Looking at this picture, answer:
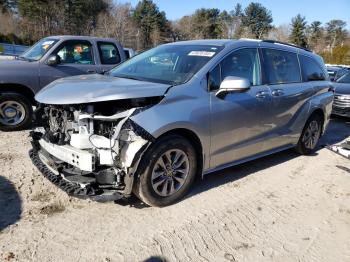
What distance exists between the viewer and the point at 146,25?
6800 centimetres

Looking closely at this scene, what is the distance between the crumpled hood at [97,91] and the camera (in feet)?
12.4

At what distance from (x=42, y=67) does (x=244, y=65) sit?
14.0 ft

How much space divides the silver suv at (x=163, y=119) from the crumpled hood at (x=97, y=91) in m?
0.01

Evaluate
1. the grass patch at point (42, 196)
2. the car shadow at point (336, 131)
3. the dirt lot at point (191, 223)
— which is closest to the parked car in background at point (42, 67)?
the dirt lot at point (191, 223)

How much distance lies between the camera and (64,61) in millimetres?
7699

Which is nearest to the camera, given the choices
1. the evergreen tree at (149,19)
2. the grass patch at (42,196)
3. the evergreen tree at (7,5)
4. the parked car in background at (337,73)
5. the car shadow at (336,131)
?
the grass patch at (42,196)

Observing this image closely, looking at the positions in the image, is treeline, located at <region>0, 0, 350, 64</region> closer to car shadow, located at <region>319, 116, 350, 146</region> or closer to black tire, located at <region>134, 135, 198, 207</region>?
car shadow, located at <region>319, 116, 350, 146</region>

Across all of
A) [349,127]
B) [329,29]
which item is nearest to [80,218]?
[349,127]

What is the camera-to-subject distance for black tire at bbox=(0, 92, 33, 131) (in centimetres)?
698

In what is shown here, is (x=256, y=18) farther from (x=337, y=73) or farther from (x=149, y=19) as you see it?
(x=337, y=73)

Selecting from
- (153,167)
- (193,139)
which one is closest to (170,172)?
(153,167)

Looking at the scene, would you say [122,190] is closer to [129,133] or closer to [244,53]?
[129,133]

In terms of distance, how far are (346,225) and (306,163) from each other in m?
2.19

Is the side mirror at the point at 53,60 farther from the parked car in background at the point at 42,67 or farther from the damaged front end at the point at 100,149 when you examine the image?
the damaged front end at the point at 100,149
